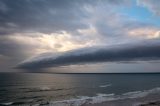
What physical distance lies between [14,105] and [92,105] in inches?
701

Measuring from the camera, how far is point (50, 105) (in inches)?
1558

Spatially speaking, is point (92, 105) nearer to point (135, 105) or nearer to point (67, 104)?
point (67, 104)

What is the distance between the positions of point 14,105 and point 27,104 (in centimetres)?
283

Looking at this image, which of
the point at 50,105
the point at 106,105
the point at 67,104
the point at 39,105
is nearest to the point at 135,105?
the point at 106,105

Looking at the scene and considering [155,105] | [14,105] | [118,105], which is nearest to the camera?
[155,105]

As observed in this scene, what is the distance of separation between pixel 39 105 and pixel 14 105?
6134 mm

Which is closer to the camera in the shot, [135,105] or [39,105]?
[135,105]

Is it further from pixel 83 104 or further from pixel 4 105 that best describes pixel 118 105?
pixel 4 105

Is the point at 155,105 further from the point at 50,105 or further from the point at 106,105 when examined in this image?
the point at 50,105

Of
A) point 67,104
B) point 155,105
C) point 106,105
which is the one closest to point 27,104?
point 67,104

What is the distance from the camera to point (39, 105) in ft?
133

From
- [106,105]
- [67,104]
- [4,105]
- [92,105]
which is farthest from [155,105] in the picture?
[4,105]

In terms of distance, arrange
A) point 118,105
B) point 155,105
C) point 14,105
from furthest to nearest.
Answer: point 14,105
point 118,105
point 155,105

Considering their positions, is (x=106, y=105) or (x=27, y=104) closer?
(x=106, y=105)
